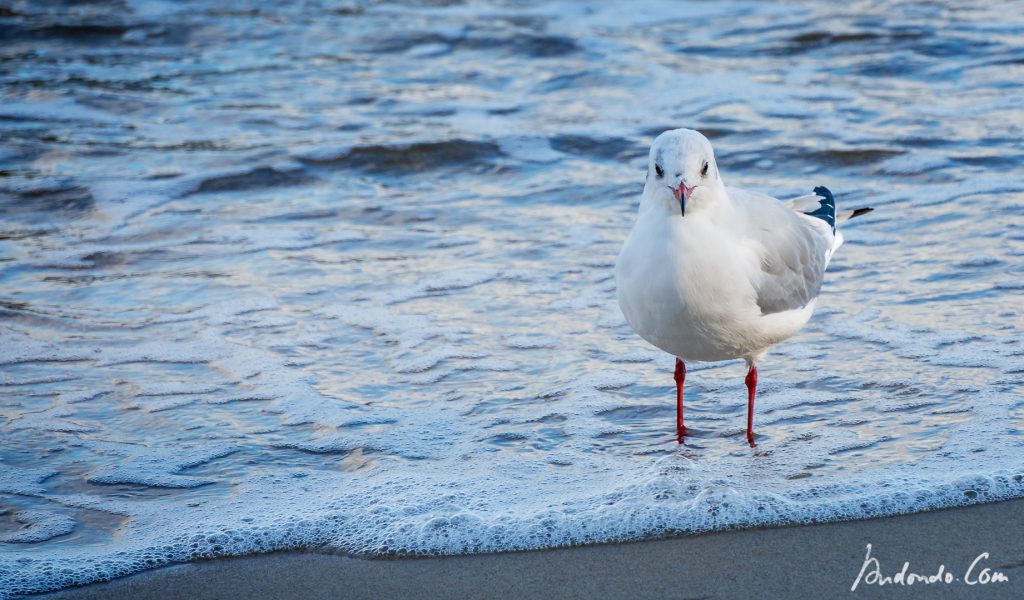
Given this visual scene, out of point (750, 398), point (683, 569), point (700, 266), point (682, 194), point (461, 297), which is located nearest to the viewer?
point (683, 569)

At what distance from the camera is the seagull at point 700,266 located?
4.30 m

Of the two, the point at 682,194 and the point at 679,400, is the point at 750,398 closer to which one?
the point at 679,400

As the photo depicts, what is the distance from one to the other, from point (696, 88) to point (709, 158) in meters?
7.55

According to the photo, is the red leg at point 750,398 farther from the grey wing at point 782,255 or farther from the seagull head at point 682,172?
the seagull head at point 682,172

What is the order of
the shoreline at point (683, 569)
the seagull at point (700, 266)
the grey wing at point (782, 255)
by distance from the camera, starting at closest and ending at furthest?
the shoreline at point (683, 569)
the seagull at point (700, 266)
the grey wing at point (782, 255)

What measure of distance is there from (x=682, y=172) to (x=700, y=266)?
350mm

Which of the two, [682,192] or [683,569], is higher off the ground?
[682,192]

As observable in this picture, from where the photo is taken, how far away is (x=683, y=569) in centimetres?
384

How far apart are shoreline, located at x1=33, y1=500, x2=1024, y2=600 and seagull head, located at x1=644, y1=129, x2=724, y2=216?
1.18 metres

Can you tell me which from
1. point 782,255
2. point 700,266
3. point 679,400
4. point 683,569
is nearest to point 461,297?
point 679,400

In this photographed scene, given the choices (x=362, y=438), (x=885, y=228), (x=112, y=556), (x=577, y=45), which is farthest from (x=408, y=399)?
(x=577, y=45)

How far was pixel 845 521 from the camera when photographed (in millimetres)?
4105

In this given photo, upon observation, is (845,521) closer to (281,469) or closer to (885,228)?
(281,469)

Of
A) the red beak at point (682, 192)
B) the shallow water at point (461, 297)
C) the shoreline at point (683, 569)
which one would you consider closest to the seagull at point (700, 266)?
the red beak at point (682, 192)
